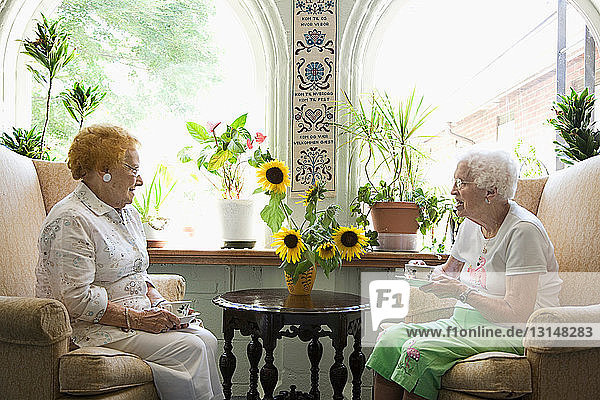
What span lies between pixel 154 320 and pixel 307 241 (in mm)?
652

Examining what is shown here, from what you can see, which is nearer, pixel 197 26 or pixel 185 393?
pixel 185 393

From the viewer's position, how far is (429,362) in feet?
6.81

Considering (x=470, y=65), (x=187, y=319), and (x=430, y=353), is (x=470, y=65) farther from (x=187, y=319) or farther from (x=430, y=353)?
(x=187, y=319)

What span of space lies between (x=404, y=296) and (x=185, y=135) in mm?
1620

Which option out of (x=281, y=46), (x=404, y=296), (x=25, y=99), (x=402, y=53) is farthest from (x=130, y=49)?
(x=404, y=296)

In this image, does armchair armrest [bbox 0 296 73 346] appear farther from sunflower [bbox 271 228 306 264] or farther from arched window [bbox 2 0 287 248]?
arched window [bbox 2 0 287 248]

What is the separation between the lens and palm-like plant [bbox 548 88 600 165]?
3.05 metres

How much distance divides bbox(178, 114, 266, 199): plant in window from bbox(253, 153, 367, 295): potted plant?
650 mm

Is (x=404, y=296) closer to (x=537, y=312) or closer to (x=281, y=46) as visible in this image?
(x=537, y=312)

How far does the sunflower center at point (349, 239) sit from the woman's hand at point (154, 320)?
0.70 m

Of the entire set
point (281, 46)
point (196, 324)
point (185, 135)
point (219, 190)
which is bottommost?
point (196, 324)

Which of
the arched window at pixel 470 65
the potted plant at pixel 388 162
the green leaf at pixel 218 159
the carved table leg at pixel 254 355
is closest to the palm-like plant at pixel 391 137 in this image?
the potted plant at pixel 388 162

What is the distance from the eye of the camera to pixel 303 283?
103 inches

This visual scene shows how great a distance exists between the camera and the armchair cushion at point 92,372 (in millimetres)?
1938
